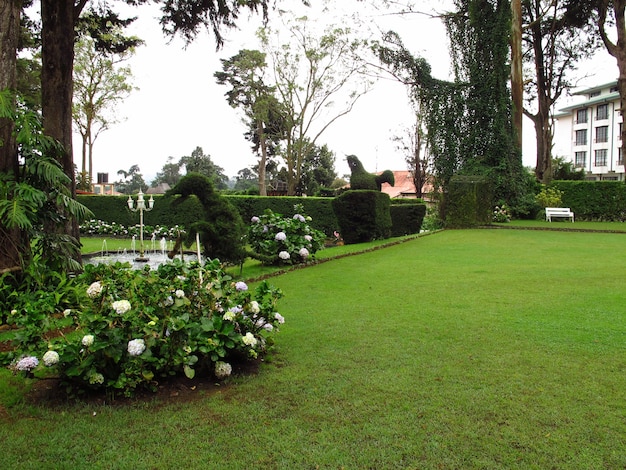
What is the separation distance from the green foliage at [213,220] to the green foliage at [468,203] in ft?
37.6

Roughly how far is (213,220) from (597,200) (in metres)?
17.1

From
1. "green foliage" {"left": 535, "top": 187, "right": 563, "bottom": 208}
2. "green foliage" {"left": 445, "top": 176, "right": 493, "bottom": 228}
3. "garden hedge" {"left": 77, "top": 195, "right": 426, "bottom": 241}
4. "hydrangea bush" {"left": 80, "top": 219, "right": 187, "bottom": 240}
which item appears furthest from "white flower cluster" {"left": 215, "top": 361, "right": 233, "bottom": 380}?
"green foliage" {"left": 535, "top": 187, "right": 563, "bottom": 208}

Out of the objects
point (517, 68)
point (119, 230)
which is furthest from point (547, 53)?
point (119, 230)

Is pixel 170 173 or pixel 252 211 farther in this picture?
pixel 170 173

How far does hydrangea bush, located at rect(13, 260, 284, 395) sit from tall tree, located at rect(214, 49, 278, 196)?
29.3m

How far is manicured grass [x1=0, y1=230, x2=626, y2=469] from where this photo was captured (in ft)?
7.30

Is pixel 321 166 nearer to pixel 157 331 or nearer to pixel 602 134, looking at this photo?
pixel 602 134

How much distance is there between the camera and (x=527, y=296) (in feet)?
17.8

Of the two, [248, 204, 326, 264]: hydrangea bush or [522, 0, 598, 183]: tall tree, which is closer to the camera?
[248, 204, 326, 264]: hydrangea bush

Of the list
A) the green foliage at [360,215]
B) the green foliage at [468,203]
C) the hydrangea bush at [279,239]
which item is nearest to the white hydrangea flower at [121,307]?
the hydrangea bush at [279,239]

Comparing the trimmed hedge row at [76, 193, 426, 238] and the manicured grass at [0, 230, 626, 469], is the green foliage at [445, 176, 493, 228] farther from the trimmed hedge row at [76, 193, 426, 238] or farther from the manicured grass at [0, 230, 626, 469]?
the manicured grass at [0, 230, 626, 469]

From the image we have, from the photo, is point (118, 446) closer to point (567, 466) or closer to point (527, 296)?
point (567, 466)

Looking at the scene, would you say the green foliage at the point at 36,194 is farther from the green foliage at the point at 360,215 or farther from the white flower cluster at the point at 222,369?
the green foliage at the point at 360,215

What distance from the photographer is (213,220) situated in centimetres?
628
